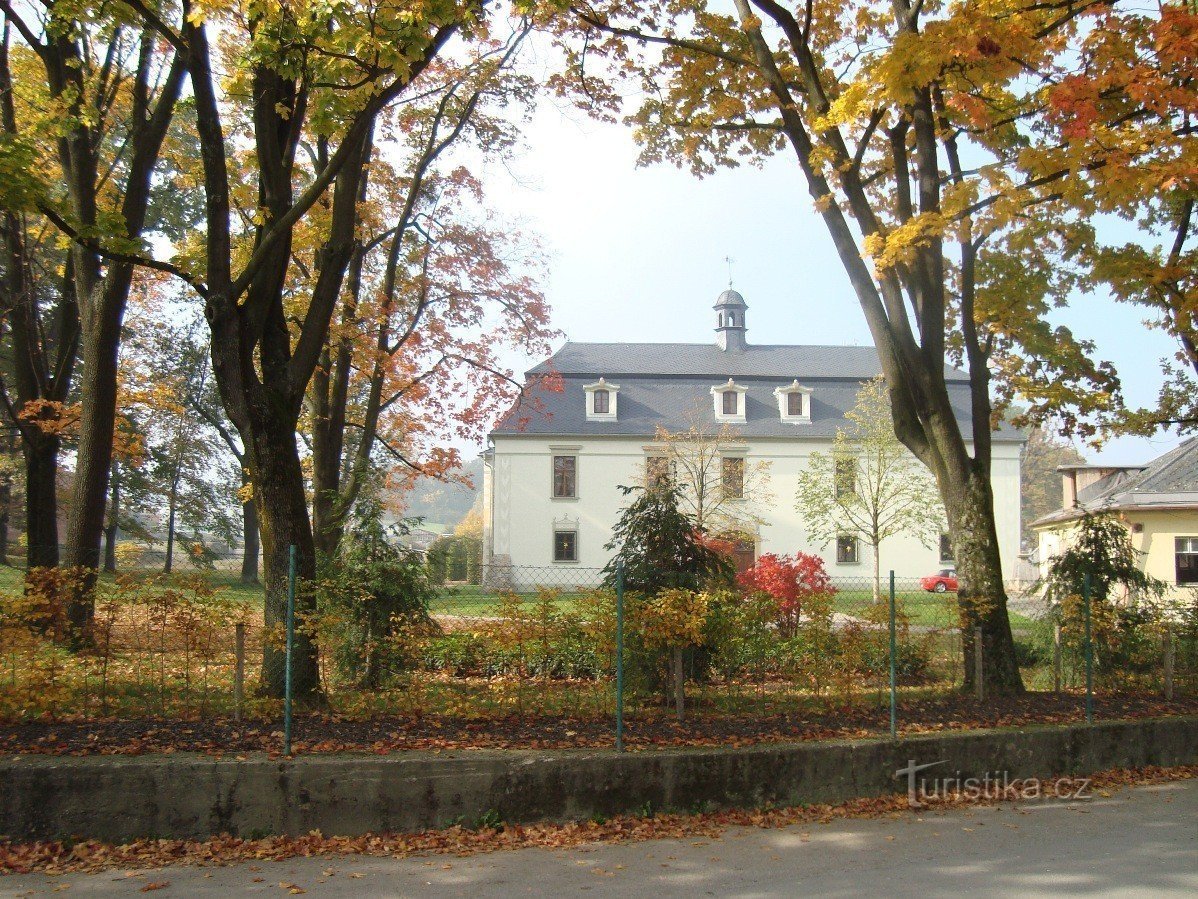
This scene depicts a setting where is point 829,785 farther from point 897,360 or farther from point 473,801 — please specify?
point 897,360

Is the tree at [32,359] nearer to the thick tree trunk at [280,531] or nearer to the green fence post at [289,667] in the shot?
the thick tree trunk at [280,531]

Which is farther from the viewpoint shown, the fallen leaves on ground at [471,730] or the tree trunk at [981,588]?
the tree trunk at [981,588]

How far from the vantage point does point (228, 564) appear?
3738cm

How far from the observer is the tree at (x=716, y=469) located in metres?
34.2

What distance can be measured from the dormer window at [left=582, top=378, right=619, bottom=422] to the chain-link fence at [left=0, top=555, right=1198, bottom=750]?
31.3 metres

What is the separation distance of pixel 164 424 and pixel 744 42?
97.6ft

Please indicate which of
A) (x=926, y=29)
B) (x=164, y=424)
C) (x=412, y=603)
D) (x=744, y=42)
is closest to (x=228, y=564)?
(x=164, y=424)

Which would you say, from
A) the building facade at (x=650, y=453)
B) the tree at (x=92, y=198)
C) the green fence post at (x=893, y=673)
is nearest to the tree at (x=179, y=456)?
the building facade at (x=650, y=453)

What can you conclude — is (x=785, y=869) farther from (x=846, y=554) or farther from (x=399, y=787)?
(x=846, y=554)

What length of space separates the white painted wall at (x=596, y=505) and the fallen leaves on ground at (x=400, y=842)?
104 ft

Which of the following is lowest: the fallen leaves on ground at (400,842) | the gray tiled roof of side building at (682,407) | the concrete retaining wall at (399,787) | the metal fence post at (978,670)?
the fallen leaves on ground at (400,842)

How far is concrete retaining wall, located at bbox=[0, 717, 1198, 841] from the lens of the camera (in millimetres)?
6113

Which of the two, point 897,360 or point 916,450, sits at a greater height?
point 897,360

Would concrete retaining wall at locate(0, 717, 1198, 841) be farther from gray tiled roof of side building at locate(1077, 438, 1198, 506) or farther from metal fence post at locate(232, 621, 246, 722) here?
gray tiled roof of side building at locate(1077, 438, 1198, 506)
